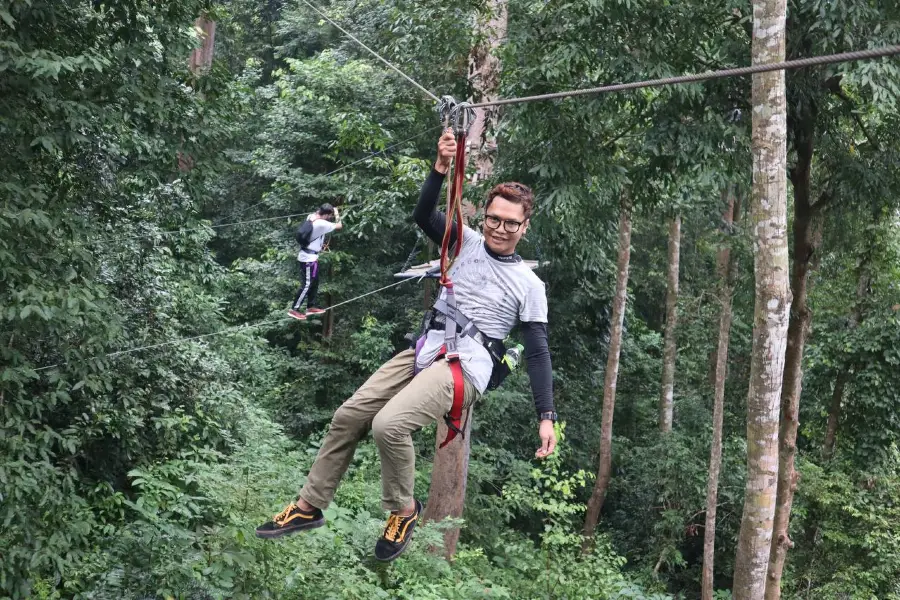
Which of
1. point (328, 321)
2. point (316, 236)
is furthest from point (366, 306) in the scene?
point (316, 236)

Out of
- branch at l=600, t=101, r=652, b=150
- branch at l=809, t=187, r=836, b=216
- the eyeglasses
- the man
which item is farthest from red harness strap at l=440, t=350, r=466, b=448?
branch at l=809, t=187, r=836, b=216

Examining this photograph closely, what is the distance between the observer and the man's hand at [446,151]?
129 inches

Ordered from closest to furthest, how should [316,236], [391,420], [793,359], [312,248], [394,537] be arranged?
[391,420]
[394,537]
[793,359]
[316,236]
[312,248]

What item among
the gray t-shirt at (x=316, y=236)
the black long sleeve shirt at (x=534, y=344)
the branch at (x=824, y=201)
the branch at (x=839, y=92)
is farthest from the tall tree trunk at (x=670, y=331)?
the black long sleeve shirt at (x=534, y=344)

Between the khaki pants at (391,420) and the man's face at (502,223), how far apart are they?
1.76 ft

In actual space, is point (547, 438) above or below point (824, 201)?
below

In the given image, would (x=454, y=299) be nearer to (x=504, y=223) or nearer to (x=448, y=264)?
(x=448, y=264)

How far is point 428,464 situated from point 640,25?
616cm

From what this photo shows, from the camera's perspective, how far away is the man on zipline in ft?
11.1

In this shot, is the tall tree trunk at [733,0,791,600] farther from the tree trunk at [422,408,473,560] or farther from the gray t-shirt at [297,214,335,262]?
the gray t-shirt at [297,214,335,262]

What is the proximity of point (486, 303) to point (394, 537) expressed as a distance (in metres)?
1.08

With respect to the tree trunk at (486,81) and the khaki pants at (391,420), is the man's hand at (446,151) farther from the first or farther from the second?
the tree trunk at (486,81)

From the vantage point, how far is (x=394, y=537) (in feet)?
11.9

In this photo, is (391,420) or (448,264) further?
(448,264)
